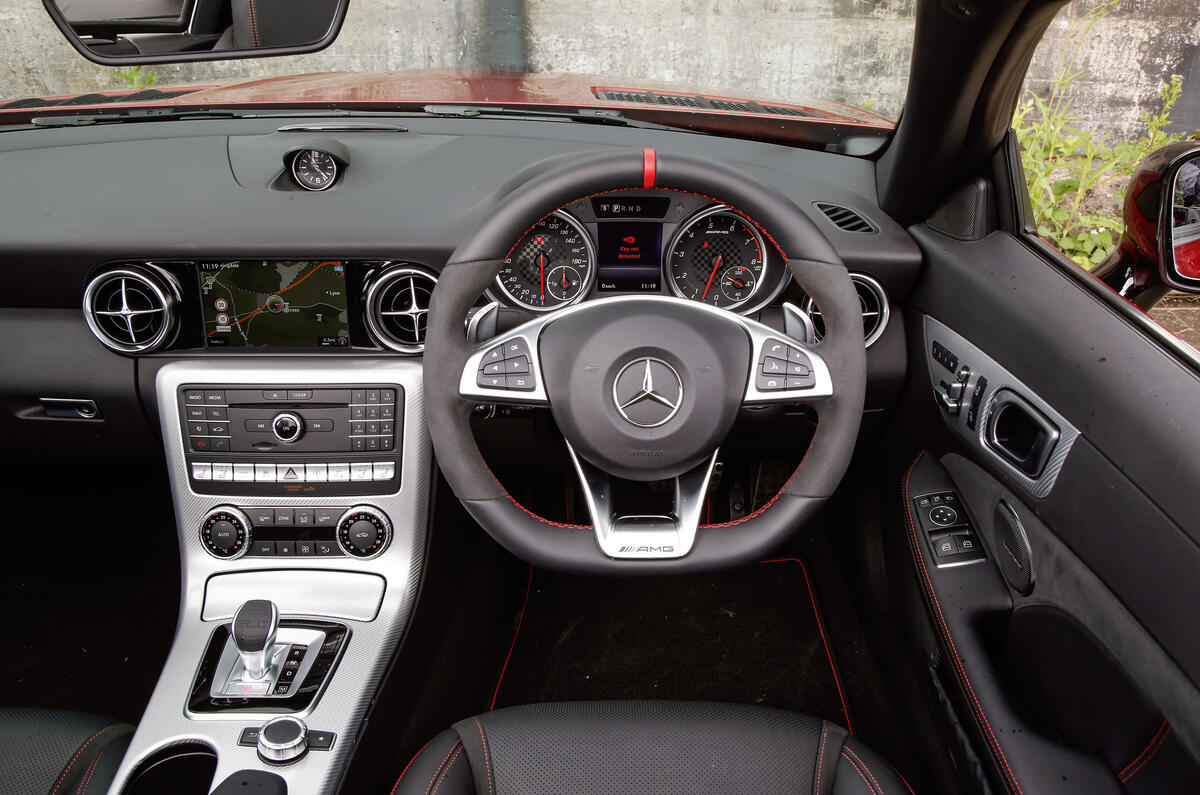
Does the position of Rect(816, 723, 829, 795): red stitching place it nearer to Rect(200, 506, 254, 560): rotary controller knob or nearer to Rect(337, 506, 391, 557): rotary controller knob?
Rect(337, 506, 391, 557): rotary controller knob

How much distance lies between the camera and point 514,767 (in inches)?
52.0

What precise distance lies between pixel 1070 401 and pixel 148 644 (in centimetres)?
233

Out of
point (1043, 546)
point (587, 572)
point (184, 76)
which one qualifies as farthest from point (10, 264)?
point (184, 76)

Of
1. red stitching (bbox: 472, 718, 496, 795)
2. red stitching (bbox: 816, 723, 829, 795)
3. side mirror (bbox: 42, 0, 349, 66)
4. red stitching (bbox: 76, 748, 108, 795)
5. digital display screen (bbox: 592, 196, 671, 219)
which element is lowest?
red stitching (bbox: 76, 748, 108, 795)

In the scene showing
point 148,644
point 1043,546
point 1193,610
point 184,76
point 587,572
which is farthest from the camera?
point 184,76

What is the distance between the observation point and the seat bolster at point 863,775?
1272 mm

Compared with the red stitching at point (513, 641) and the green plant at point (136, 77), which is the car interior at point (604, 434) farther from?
the green plant at point (136, 77)

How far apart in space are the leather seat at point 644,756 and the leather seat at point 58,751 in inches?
19.7

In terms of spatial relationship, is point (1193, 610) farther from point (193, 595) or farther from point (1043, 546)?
point (193, 595)

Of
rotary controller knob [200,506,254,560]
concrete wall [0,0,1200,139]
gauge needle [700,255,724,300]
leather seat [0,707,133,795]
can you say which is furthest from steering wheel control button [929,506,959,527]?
concrete wall [0,0,1200,139]

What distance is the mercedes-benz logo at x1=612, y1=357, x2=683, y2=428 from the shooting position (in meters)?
1.25

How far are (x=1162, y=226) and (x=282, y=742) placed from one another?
5.34ft

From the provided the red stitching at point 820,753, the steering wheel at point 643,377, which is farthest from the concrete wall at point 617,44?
the red stitching at point 820,753

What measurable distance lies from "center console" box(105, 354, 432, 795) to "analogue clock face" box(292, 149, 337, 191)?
0.36 m
